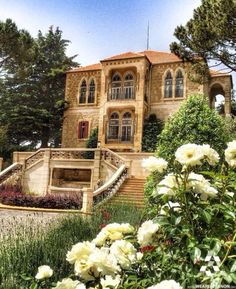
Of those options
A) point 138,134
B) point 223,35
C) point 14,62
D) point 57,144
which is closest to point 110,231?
point 223,35

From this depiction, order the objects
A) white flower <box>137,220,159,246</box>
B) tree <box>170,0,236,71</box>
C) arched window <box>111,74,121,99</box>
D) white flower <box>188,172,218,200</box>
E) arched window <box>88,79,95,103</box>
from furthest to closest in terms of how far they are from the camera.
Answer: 1. arched window <box>88,79,95,103</box>
2. arched window <box>111,74,121,99</box>
3. tree <box>170,0,236,71</box>
4. white flower <box>137,220,159,246</box>
5. white flower <box>188,172,218,200</box>

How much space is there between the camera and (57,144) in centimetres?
4303

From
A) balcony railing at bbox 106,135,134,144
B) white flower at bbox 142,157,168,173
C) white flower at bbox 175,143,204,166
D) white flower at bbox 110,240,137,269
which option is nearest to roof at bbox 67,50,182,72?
balcony railing at bbox 106,135,134,144

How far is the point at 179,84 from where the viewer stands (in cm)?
3291

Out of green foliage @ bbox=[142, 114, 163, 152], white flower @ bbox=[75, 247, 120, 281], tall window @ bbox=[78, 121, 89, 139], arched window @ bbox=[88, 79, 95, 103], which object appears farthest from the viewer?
arched window @ bbox=[88, 79, 95, 103]

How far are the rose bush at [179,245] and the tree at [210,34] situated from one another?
16248mm

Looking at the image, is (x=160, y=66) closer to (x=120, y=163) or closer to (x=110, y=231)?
(x=120, y=163)

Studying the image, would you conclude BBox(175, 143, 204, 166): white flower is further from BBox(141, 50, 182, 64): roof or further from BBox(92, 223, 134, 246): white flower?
BBox(141, 50, 182, 64): roof

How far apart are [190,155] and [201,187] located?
26 cm

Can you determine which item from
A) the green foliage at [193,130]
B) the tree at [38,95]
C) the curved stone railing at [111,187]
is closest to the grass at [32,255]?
the green foliage at [193,130]

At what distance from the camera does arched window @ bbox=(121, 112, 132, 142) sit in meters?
32.7

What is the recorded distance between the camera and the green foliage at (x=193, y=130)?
470 inches

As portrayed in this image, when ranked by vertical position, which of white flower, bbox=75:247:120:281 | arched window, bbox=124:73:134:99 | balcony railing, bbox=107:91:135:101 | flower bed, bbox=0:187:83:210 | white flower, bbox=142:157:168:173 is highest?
arched window, bbox=124:73:134:99

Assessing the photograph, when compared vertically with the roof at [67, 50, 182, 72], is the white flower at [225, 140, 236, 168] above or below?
below
